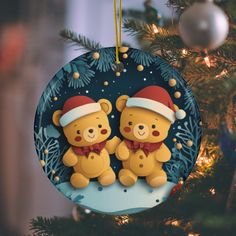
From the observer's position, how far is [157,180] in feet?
2.41

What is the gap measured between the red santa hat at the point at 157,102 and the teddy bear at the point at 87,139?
0.12 feet

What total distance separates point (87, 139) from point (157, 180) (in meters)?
0.10

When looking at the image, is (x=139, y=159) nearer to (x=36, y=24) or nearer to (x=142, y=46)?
(x=142, y=46)

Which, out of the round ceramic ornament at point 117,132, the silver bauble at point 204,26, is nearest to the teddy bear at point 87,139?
the round ceramic ornament at point 117,132

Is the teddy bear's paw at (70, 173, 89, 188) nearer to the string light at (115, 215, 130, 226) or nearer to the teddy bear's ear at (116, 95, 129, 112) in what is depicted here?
the teddy bear's ear at (116, 95, 129, 112)

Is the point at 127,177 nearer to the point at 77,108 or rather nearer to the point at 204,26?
the point at 77,108

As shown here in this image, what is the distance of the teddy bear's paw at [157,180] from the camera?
0.74 metres

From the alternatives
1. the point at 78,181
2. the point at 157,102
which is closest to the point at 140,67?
the point at 157,102

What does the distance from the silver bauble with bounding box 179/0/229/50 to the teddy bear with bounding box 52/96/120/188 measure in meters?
0.14

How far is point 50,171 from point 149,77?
0.17 metres

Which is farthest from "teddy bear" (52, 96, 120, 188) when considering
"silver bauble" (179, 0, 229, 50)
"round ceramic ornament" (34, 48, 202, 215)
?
"silver bauble" (179, 0, 229, 50)

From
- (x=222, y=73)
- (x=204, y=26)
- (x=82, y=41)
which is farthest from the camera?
(x=82, y=41)

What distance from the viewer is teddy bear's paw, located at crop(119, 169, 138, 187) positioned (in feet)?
2.42

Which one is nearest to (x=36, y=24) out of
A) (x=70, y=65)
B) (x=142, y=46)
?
(x=142, y=46)
